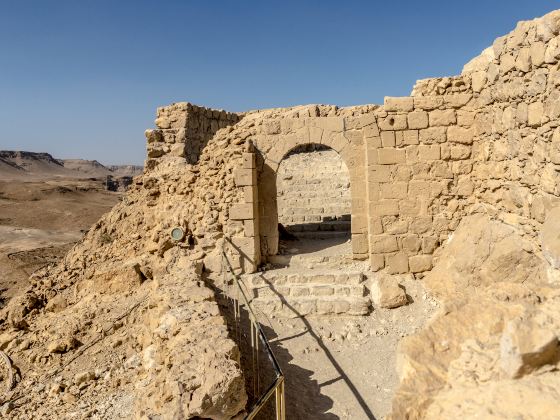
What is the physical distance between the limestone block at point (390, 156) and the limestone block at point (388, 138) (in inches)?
3.6

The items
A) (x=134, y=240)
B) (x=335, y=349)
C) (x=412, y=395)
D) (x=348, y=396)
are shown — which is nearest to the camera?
(x=412, y=395)

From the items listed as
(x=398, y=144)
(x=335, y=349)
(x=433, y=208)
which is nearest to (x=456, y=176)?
(x=433, y=208)

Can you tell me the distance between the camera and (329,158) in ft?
54.2

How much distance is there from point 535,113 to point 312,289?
172 inches

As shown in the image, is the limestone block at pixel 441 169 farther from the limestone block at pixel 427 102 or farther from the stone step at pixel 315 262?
the stone step at pixel 315 262

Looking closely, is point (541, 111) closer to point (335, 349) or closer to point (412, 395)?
point (335, 349)

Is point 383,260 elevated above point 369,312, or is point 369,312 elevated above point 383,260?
point 383,260

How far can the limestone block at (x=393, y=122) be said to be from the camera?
786cm

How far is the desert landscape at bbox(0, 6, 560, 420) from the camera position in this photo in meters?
4.40

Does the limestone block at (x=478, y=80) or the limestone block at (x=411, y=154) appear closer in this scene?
the limestone block at (x=478, y=80)

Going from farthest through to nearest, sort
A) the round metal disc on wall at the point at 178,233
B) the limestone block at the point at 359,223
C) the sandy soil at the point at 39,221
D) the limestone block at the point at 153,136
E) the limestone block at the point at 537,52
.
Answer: the sandy soil at the point at 39,221, the limestone block at the point at 153,136, the round metal disc on wall at the point at 178,233, the limestone block at the point at 359,223, the limestone block at the point at 537,52

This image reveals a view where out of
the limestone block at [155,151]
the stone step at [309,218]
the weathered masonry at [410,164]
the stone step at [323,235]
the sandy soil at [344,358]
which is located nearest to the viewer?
the sandy soil at [344,358]

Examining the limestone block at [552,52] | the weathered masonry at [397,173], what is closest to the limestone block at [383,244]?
the weathered masonry at [397,173]

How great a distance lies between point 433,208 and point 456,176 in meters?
0.71
